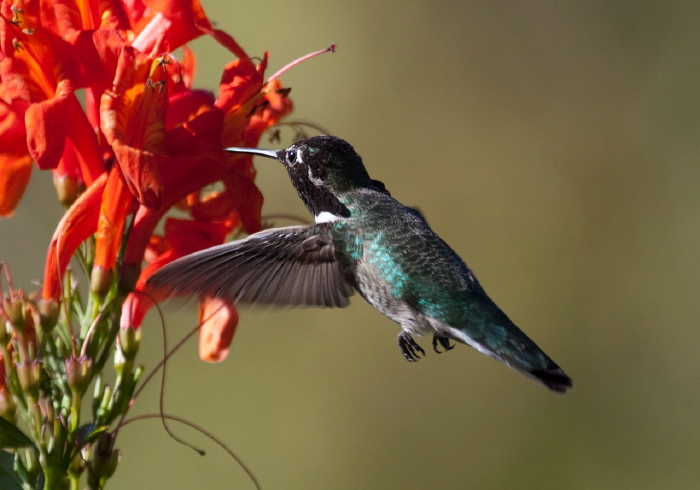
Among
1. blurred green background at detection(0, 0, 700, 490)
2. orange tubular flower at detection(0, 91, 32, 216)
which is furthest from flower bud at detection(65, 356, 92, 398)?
blurred green background at detection(0, 0, 700, 490)

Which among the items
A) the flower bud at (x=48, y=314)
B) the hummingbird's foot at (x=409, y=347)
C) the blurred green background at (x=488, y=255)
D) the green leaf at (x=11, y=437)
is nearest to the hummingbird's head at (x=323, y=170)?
the hummingbird's foot at (x=409, y=347)

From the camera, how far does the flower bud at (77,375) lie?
1.97m

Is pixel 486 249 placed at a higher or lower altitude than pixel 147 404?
higher

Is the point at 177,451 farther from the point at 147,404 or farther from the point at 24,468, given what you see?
the point at 24,468

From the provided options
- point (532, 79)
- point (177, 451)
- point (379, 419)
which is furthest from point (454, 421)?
point (532, 79)

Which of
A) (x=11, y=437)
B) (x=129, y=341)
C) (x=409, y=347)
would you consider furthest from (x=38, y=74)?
(x=409, y=347)

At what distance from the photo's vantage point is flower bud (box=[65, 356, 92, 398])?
1966mm

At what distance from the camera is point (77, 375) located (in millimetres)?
1967

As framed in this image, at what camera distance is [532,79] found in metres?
6.04

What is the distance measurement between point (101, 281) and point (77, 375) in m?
0.25

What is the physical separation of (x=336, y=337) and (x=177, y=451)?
115 cm

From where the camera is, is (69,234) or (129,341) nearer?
(69,234)

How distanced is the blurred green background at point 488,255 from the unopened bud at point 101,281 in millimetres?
2481

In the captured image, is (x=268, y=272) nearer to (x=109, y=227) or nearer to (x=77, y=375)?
(x=109, y=227)
